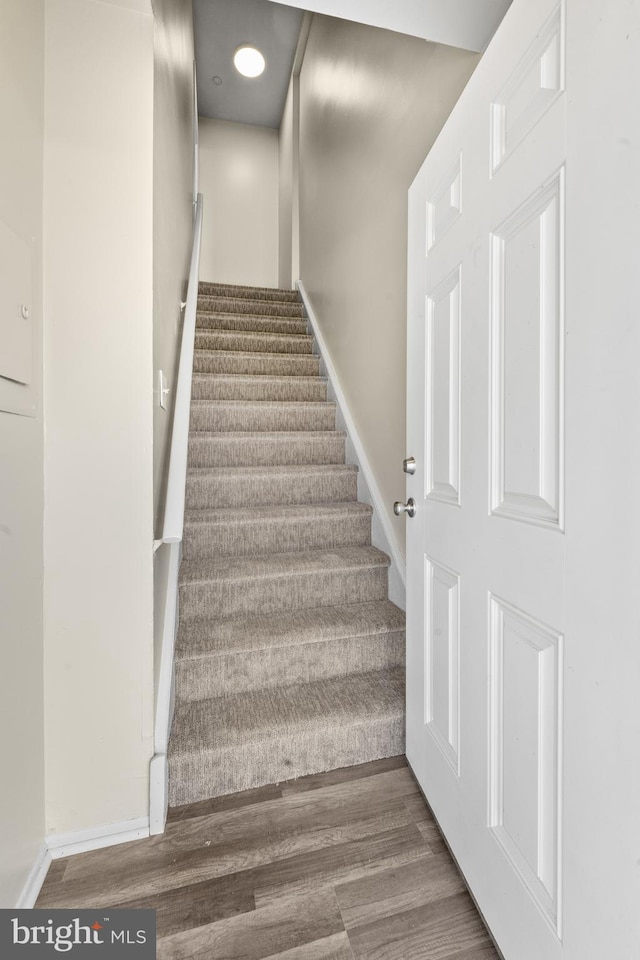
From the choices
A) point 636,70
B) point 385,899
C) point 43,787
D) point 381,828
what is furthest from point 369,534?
point 636,70

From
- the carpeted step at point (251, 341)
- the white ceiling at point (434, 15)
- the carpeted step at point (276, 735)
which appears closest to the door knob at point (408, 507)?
A: the carpeted step at point (276, 735)

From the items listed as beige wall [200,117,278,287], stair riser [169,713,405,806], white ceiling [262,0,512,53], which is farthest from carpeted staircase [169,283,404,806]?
beige wall [200,117,278,287]

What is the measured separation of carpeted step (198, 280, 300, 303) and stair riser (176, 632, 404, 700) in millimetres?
3121

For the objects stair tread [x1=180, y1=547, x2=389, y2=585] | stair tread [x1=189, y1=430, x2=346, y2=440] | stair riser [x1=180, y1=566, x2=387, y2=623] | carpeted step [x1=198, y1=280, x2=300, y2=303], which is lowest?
stair riser [x1=180, y1=566, x2=387, y2=623]

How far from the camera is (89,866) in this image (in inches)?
43.3

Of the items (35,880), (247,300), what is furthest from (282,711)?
(247,300)

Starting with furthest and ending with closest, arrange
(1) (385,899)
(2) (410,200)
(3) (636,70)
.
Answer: (2) (410,200) < (1) (385,899) < (3) (636,70)

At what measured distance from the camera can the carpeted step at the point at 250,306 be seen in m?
3.55

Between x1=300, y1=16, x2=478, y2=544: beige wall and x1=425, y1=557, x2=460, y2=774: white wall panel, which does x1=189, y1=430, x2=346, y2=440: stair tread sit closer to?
x1=300, y1=16, x2=478, y2=544: beige wall

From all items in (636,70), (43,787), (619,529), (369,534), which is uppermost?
(636,70)

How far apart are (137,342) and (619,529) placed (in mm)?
1111

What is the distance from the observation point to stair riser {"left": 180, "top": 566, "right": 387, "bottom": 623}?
1.66 metres

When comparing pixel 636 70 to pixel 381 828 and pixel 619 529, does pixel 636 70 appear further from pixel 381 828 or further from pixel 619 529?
pixel 381 828

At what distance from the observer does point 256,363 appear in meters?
2.94
